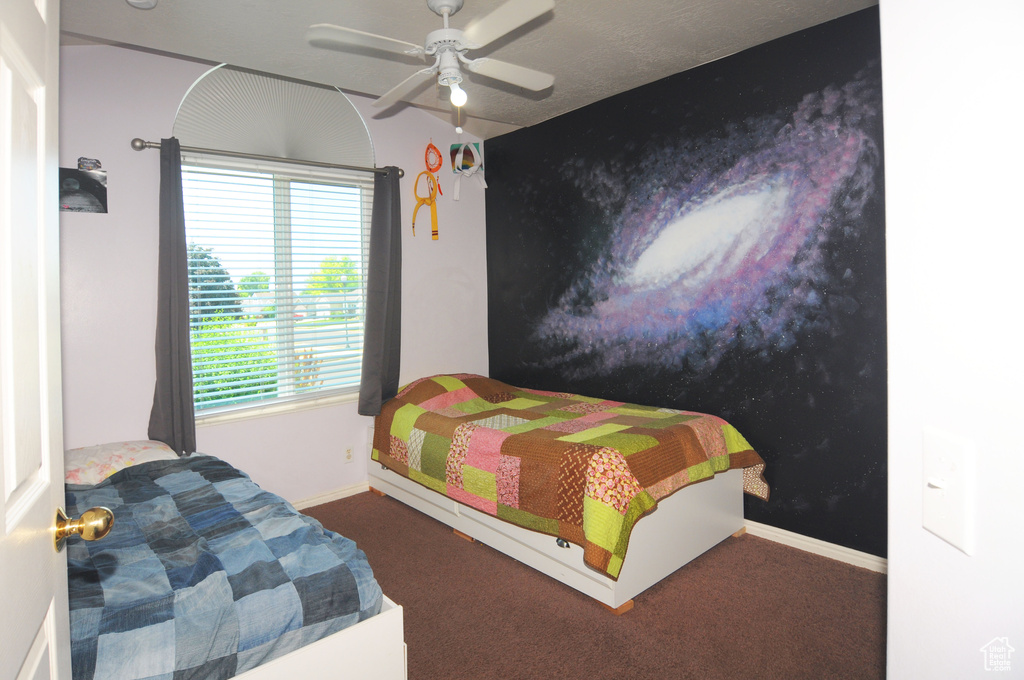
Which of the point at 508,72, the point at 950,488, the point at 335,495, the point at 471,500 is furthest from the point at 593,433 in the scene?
the point at 950,488

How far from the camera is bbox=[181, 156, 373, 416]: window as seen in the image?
3.24 metres

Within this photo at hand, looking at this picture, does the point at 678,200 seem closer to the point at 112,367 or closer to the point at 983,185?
the point at 983,185

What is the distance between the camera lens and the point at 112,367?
2.98 meters

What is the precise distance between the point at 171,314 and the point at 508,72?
82.8 inches

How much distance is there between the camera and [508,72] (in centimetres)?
228

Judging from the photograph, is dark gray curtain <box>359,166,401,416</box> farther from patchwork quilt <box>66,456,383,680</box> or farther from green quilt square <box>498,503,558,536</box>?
patchwork quilt <box>66,456,383,680</box>

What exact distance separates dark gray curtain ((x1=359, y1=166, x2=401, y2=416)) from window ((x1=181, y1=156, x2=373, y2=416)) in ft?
0.55

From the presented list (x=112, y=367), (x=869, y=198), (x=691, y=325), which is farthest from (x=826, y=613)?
(x=112, y=367)

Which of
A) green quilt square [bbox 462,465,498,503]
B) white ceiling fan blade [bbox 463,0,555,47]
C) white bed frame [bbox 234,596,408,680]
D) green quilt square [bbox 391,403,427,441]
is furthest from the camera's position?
green quilt square [bbox 391,403,427,441]

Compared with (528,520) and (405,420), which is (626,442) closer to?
(528,520)

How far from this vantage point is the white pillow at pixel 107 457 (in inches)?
96.9

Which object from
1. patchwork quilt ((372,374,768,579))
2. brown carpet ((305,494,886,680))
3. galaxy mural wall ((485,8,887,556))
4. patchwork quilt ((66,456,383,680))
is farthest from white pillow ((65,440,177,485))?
galaxy mural wall ((485,8,887,556))

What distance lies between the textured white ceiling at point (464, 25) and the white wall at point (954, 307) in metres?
2.03

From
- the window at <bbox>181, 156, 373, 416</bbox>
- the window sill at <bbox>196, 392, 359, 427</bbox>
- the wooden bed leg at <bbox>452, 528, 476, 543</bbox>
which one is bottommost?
the wooden bed leg at <bbox>452, 528, 476, 543</bbox>
